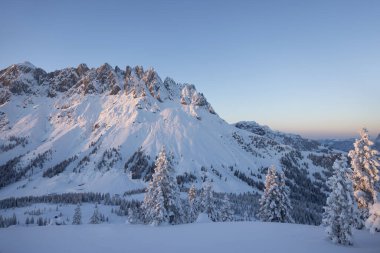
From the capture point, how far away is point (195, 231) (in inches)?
1261

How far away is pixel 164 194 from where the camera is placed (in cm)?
4450

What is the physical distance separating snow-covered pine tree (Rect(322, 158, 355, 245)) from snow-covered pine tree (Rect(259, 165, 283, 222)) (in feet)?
68.9

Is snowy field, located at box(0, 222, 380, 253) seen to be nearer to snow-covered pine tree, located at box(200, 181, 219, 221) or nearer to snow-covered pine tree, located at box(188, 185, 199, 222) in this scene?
snow-covered pine tree, located at box(200, 181, 219, 221)

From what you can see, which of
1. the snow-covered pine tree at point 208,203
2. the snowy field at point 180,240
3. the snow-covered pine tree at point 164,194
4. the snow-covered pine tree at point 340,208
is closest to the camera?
the snowy field at point 180,240

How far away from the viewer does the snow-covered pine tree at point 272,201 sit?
48.9 metres

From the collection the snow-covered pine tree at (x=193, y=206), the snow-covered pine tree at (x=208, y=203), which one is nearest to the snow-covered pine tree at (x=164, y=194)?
the snow-covered pine tree at (x=208, y=203)

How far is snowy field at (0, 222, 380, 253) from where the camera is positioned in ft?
80.8

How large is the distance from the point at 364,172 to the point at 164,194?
28018mm

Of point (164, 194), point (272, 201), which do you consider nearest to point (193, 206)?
point (272, 201)

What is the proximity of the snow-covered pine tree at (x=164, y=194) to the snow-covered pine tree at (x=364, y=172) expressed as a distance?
25.2m

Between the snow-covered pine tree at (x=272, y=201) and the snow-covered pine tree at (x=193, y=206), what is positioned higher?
the snow-covered pine tree at (x=272, y=201)

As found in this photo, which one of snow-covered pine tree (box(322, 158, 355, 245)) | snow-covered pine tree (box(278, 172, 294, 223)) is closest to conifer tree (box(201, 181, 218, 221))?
snow-covered pine tree (box(278, 172, 294, 223))

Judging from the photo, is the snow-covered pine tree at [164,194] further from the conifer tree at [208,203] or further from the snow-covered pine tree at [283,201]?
the snow-covered pine tree at [283,201]

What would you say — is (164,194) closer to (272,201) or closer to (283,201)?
(272,201)
